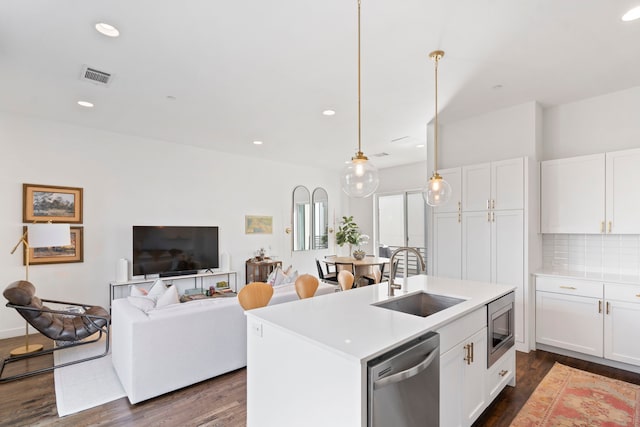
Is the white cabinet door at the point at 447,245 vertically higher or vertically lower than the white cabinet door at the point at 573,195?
lower

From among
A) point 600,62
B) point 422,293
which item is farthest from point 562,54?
point 422,293

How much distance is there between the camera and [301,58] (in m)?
2.82

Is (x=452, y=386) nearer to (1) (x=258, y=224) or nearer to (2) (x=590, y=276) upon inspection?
(2) (x=590, y=276)

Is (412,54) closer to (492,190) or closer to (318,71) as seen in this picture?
(318,71)

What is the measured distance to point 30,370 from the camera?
3.17 metres

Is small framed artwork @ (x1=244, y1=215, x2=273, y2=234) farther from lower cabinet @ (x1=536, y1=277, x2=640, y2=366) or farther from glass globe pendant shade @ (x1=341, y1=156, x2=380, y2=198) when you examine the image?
lower cabinet @ (x1=536, y1=277, x2=640, y2=366)

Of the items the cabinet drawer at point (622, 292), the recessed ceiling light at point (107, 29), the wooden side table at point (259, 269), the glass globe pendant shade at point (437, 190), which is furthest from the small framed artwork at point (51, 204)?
the cabinet drawer at point (622, 292)

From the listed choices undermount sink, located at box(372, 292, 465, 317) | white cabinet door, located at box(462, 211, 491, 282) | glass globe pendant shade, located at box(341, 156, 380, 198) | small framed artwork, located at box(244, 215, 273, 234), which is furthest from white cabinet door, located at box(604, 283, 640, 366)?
small framed artwork, located at box(244, 215, 273, 234)

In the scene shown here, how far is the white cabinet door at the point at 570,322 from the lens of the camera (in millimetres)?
3299

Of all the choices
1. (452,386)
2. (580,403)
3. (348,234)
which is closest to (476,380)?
(452,386)

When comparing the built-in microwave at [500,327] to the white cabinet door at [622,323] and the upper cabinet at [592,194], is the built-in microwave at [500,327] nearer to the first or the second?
the white cabinet door at [622,323]

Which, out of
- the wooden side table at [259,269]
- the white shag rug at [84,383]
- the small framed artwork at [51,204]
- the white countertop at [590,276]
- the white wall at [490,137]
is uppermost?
the white wall at [490,137]

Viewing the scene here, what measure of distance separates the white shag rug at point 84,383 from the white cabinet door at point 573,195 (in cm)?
487

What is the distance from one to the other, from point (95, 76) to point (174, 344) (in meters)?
2.67
